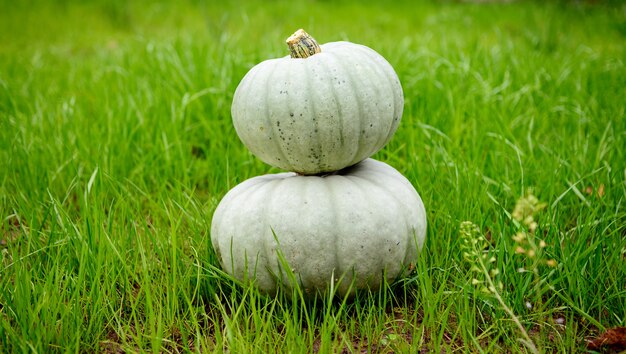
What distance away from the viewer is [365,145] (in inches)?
73.0

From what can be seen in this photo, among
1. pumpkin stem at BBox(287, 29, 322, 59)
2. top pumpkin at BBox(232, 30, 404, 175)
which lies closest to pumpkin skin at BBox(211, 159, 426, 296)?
top pumpkin at BBox(232, 30, 404, 175)

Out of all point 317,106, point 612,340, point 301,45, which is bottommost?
point 612,340

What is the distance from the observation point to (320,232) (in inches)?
67.6

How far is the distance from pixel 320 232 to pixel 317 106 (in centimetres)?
42

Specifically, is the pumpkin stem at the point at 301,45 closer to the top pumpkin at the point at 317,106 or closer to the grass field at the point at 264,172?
the top pumpkin at the point at 317,106

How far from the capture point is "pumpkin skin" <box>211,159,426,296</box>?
1726 mm

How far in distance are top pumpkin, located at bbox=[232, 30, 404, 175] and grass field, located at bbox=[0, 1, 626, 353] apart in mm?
478

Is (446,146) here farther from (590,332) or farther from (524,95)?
(590,332)

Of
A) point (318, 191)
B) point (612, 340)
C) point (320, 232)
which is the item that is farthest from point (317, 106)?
point (612, 340)

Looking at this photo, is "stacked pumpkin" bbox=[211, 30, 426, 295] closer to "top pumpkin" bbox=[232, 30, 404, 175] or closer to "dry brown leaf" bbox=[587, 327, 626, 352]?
"top pumpkin" bbox=[232, 30, 404, 175]

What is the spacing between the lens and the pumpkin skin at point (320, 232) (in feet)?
5.66

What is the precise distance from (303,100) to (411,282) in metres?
0.82

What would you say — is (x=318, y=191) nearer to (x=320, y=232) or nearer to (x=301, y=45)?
(x=320, y=232)

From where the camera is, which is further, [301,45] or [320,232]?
[301,45]
